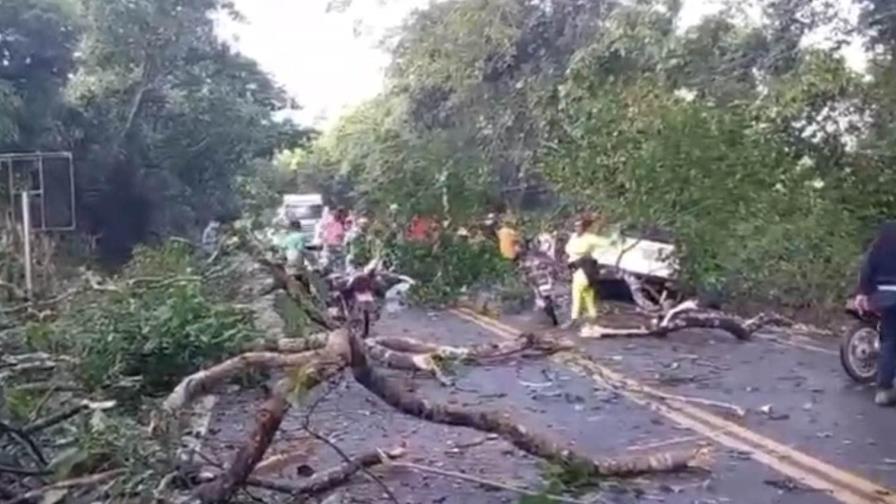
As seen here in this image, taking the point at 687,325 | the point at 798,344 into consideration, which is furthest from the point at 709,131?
the point at 798,344

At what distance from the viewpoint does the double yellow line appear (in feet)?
21.9

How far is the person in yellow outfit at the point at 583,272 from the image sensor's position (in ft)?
49.8

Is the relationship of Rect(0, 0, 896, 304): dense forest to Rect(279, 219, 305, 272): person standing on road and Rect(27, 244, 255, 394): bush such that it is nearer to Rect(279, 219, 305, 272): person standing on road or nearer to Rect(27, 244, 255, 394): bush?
Rect(279, 219, 305, 272): person standing on road

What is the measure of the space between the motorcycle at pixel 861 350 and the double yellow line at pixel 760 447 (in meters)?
1.75

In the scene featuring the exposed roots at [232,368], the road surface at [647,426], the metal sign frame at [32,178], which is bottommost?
the road surface at [647,426]

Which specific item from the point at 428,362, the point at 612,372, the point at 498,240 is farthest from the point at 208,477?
the point at 498,240

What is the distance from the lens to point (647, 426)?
8695mm

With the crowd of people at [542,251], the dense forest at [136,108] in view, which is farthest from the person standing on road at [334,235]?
the dense forest at [136,108]

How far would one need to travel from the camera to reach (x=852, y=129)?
16.5 m

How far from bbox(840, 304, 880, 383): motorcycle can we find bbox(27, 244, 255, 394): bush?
16.1 feet

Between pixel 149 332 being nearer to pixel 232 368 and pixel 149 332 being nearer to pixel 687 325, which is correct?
pixel 232 368

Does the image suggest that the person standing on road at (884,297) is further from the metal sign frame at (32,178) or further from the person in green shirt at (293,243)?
the metal sign frame at (32,178)

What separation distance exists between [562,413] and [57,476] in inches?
167

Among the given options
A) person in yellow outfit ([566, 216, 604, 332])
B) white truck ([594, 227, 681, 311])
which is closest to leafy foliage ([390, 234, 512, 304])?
white truck ([594, 227, 681, 311])
